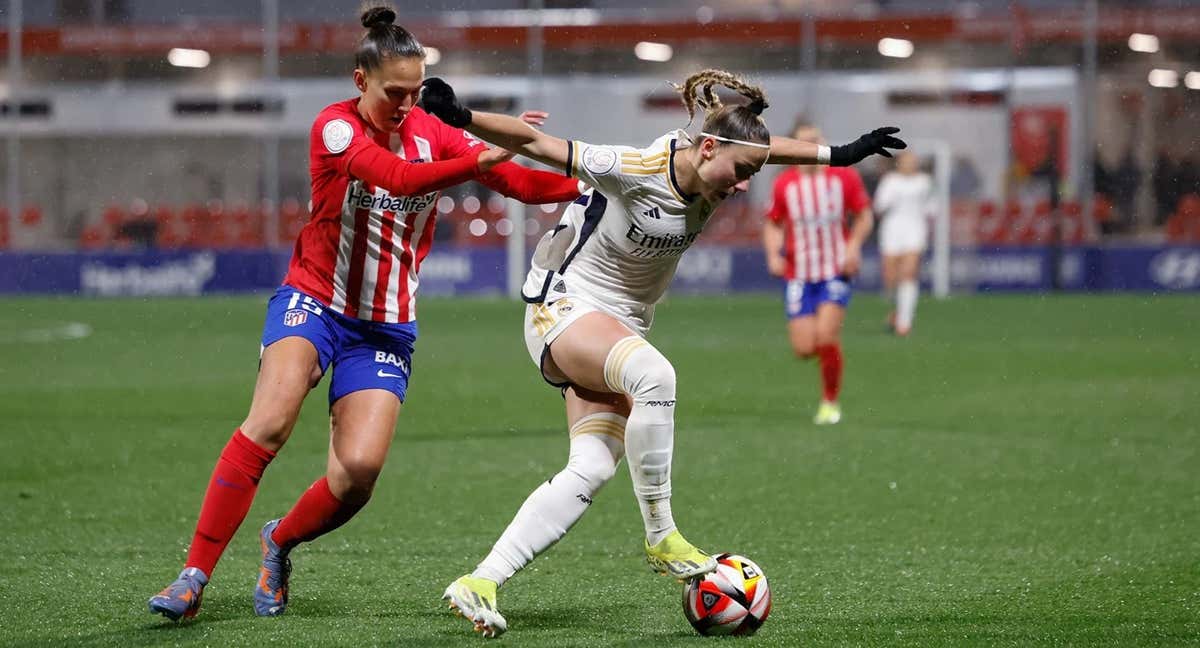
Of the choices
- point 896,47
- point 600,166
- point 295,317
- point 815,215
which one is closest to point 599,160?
point 600,166

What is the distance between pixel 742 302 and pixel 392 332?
2030cm

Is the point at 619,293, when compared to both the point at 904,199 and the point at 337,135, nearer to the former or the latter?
the point at 337,135

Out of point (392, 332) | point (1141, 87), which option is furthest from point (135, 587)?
point (1141, 87)

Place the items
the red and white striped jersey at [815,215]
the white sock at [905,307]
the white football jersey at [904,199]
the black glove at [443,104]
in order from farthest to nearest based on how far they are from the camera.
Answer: the white football jersey at [904,199] < the white sock at [905,307] < the red and white striped jersey at [815,215] < the black glove at [443,104]

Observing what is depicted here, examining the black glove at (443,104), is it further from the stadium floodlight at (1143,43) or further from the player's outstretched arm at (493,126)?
the stadium floodlight at (1143,43)

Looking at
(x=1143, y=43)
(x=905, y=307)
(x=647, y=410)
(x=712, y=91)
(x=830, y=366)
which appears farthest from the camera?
(x=1143, y=43)

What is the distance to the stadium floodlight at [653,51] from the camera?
29.1 m

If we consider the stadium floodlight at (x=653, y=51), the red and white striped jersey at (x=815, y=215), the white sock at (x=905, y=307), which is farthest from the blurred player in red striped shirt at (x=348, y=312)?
the stadium floodlight at (x=653, y=51)

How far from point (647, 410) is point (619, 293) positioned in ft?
1.87

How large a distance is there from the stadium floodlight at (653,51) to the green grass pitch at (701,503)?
1385 cm

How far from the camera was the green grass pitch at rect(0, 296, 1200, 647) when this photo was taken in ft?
16.8

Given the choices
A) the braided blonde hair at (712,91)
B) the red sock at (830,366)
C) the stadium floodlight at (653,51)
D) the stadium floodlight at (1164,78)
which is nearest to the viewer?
the braided blonde hair at (712,91)

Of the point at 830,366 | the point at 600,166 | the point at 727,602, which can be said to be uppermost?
the point at 600,166

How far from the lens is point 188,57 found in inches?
1182
